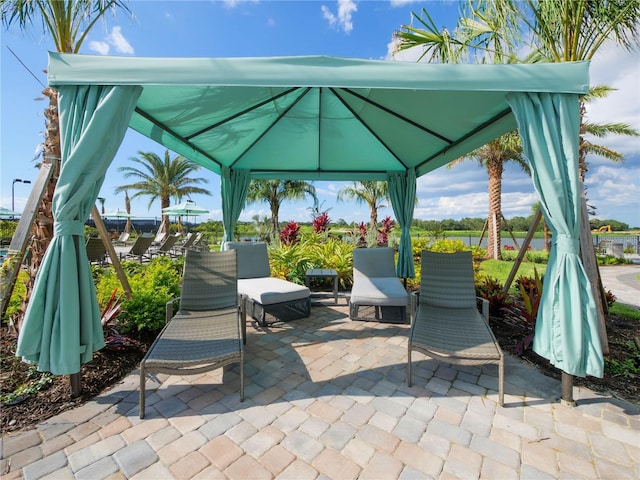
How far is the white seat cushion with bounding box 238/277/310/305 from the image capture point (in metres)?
4.06

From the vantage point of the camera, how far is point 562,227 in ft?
7.88

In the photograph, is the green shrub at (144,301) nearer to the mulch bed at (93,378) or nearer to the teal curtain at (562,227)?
the mulch bed at (93,378)

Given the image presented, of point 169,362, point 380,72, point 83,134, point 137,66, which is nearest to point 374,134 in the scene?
point 380,72

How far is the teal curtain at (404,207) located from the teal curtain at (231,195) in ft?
11.1

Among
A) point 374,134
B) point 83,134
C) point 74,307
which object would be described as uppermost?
point 374,134

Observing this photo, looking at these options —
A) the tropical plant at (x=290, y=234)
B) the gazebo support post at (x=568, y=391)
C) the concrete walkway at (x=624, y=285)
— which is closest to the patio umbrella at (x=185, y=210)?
the tropical plant at (x=290, y=234)

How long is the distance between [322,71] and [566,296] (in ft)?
9.14

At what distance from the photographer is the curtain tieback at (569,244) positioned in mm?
2383

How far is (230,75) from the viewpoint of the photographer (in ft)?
7.80

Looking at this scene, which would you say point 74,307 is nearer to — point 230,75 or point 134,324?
point 134,324

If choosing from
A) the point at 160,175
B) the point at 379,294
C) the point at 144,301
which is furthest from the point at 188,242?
the point at 379,294

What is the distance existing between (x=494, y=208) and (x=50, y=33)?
14.3 m

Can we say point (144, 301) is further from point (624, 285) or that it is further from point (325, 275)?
point (624, 285)

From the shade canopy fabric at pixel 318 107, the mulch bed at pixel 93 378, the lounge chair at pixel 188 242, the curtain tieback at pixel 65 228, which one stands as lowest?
the mulch bed at pixel 93 378
